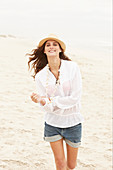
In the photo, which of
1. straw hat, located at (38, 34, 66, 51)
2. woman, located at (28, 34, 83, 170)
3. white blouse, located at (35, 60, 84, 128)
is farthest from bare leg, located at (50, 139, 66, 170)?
straw hat, located at (38, 34, 66, 51)

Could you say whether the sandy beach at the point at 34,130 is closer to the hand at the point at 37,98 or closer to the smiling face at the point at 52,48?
the hand at the point at 37,98

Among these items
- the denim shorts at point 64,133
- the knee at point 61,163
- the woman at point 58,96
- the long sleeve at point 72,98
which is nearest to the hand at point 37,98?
the woman at point 58,96

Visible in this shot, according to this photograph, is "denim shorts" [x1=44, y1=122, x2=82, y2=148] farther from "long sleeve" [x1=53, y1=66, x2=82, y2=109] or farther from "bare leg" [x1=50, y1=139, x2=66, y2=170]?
"long sleeve" [x1=53, y1=66, x2=82, y2=109]

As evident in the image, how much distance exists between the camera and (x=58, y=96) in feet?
10.2

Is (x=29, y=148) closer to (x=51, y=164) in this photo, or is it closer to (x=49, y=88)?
(x=51, y=164)

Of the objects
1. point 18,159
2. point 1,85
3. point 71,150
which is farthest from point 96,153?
point 1,85

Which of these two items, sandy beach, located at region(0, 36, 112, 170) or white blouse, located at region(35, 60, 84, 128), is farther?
sandy beach, located at region(0, 36, 112, 170)

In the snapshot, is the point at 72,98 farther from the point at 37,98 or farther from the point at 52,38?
the point at 52,38

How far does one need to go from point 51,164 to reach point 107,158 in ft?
3.78

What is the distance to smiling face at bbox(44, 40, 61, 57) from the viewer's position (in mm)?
3159

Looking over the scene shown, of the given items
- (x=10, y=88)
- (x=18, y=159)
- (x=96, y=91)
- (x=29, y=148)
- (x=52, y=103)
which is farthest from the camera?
(x=96, y=91)

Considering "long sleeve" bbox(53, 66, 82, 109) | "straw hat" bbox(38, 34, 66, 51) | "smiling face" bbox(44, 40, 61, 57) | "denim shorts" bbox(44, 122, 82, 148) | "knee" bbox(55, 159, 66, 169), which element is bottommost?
"knee" bbox(55, 159, 66, 169)

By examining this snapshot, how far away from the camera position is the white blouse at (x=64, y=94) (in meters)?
3.08

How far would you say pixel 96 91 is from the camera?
10.1m
